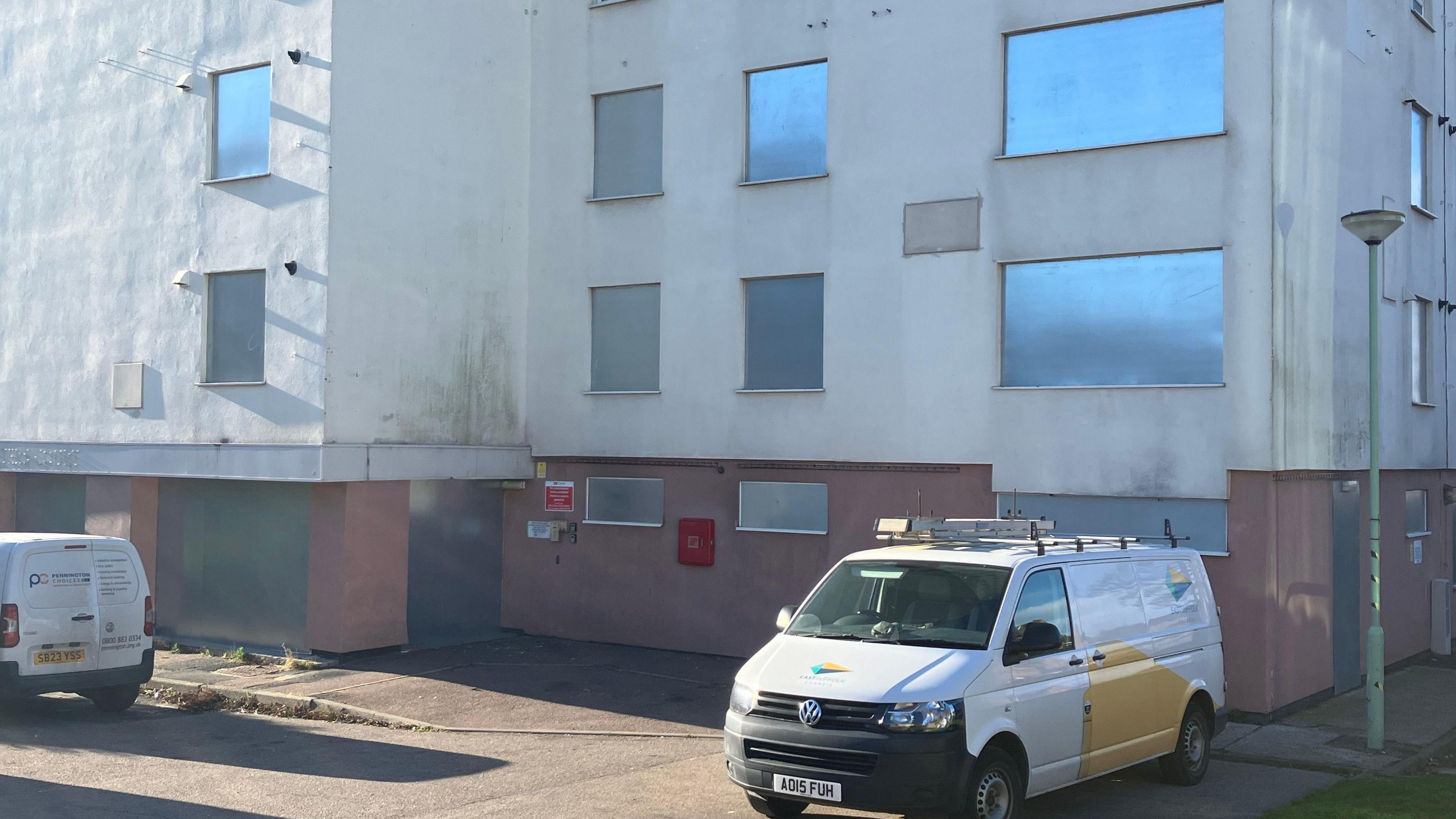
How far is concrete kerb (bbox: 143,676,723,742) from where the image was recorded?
41.3 feet

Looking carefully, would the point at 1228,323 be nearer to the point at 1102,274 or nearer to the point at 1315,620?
the point at 1102,274

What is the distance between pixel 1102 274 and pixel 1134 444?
202 centimetres

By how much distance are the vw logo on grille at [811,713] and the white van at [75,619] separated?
8427 millimetres

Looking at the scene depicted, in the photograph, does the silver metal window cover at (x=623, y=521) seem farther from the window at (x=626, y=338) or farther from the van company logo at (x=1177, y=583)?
the van company logo at (x=1177, y=583)

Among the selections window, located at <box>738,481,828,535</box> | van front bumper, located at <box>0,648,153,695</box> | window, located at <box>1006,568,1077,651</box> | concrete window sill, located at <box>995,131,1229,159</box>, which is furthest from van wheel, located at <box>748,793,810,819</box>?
concrete window sill, located at <box>995,131,1229,159</box>

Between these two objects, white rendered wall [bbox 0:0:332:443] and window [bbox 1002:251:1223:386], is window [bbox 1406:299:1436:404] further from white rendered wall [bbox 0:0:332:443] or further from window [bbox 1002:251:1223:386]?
white rendered wall [bbox 0:0:332:443]

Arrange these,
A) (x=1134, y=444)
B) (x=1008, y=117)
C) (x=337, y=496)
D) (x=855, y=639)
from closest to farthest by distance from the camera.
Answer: (x=855, y=639)
(x=1134, y=444)
(x=1008, y=117)
(x=337, y=496)

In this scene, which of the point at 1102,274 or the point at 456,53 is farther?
the point at 456,53

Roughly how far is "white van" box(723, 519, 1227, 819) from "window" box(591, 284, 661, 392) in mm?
8576

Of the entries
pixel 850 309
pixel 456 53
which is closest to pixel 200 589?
pixel 456 53

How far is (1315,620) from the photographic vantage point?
14.7m

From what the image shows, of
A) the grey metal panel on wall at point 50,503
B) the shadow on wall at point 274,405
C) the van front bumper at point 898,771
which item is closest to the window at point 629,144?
the shadow on wall at point 274,405

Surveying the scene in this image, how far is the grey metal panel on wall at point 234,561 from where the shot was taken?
1725 centimetres

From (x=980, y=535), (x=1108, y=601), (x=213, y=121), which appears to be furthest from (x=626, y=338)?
(x=1108, y=601)
